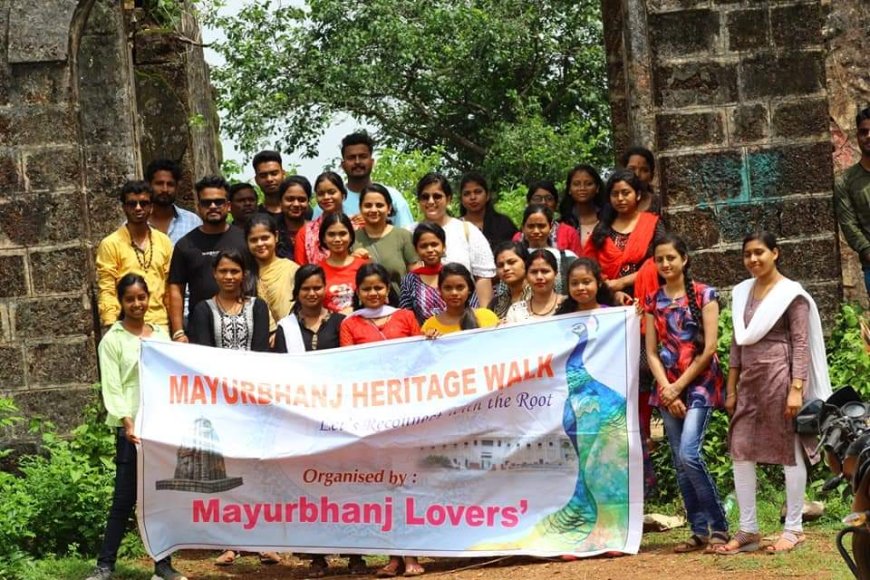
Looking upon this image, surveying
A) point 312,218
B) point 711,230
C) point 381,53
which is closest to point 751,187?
point 711,230

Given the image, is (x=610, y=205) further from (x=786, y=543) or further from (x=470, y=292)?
(x=786, y=543)

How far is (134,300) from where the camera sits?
29.1 ft

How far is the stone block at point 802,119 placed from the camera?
34.0 feet

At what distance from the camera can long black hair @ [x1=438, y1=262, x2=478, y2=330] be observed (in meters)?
8.83

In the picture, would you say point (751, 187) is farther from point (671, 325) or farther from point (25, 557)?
point (25, 557)

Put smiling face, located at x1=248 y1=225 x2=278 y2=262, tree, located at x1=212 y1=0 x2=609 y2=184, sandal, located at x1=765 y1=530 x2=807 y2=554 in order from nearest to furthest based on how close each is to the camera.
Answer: sandal, located at x1=765 y1=530 x2=807 y2=554, smiling face, located at x1=248 y1=225 x2=278 y2=262, tree, located at x1=212 y1=0 x2=609 y2=184

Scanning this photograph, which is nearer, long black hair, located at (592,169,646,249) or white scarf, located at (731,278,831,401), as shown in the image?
white scarf, located at (731,278,831,401)

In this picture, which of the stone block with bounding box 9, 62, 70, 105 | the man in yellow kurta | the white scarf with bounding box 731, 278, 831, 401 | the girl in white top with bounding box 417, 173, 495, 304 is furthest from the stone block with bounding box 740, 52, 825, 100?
the stone block with bounding box 9, 62, 70, 105

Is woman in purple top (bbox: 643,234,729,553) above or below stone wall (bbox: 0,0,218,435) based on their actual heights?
below

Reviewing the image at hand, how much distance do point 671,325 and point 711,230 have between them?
5.88ft

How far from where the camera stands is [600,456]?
8719mm

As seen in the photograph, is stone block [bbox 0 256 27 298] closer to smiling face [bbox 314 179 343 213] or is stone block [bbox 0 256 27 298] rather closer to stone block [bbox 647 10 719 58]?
smiling face [bbox 314 179 343 213]

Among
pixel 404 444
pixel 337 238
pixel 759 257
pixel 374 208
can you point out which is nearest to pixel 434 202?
pixel 374 208

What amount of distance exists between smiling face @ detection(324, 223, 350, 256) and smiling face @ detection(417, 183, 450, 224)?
2.23 ft
